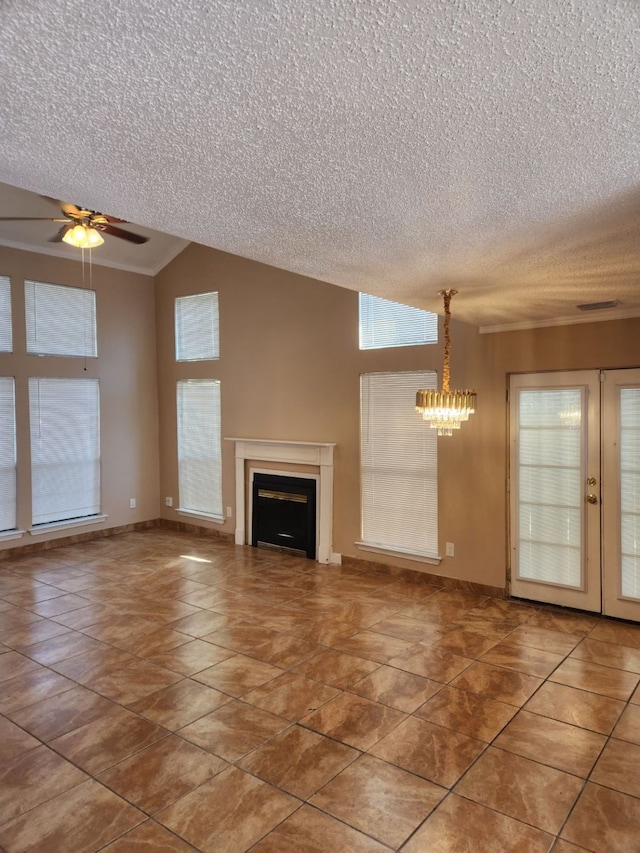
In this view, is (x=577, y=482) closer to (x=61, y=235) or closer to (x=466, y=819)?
(x=466, y=819)

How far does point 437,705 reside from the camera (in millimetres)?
3371

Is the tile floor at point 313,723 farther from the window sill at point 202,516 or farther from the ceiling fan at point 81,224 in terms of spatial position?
the ceiling fan at point 81,224

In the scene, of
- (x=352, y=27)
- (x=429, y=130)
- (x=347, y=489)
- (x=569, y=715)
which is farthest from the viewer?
(x=347, y=489)

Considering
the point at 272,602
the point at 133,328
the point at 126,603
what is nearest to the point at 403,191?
the point at 272,602

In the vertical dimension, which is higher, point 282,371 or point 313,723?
point 282,371

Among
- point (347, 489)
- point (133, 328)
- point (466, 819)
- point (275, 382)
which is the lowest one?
point (466, 819)

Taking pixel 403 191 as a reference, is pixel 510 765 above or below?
below

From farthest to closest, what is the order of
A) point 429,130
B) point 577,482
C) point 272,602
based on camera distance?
point 272,602 → point 577,482 → point 429,130

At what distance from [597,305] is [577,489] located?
152 cm

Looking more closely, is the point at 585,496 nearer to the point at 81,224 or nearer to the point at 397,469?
the point at 397,469

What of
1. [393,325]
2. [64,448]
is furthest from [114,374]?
[393,325]

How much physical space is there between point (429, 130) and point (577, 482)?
3.94m

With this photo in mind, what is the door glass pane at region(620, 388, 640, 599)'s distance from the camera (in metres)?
4.52

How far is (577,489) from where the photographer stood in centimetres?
480
